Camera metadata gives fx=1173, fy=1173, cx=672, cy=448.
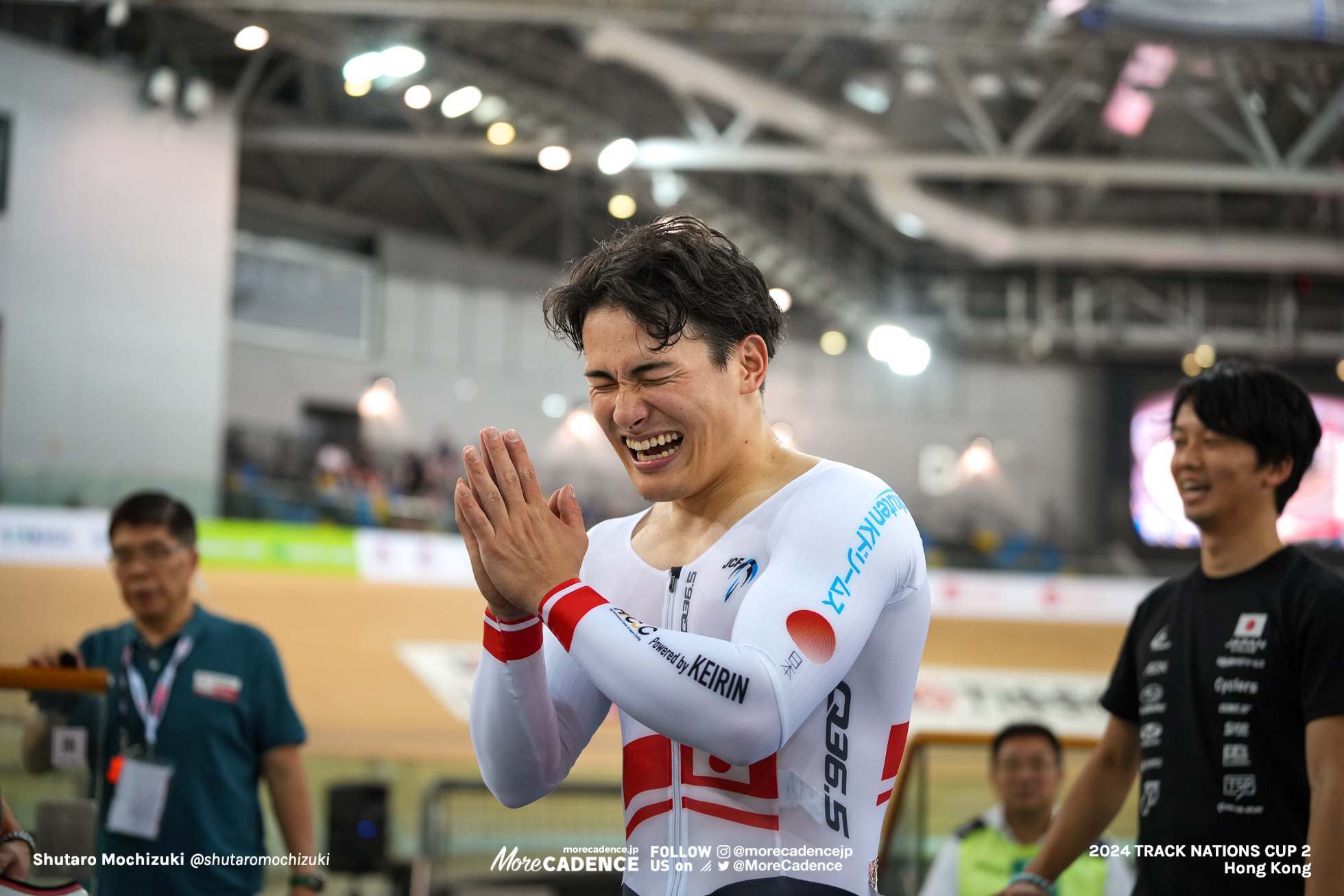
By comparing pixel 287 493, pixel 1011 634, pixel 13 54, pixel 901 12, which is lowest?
pixel 1011 634

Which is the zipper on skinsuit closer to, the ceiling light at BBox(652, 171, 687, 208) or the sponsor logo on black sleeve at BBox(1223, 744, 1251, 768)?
the sponsor logo on black sleeve at BBox(1223, 744, 1251, 768)

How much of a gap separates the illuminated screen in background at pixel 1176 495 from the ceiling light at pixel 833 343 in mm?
5288

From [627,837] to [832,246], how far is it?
64.8 ft

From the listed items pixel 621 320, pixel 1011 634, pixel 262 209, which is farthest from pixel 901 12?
pixel 262 209

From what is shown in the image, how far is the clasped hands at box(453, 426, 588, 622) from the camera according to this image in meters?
1.42

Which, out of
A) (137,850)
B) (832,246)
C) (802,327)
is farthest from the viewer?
(802,327)

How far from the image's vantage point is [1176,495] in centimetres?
1720

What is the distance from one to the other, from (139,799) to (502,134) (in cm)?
1278

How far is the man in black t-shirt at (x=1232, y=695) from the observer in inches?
74.9

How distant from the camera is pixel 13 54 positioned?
14.0 meters

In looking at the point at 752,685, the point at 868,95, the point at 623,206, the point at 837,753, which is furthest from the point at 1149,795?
the point at 868,95

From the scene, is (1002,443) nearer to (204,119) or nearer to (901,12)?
(901,12)

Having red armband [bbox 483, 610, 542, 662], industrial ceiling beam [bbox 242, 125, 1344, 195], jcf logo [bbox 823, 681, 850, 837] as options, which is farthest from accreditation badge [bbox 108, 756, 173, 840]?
industrial ceiling beam [bbox 242, 125, 1344, 195]

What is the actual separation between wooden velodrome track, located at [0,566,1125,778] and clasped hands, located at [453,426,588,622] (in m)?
8.17
